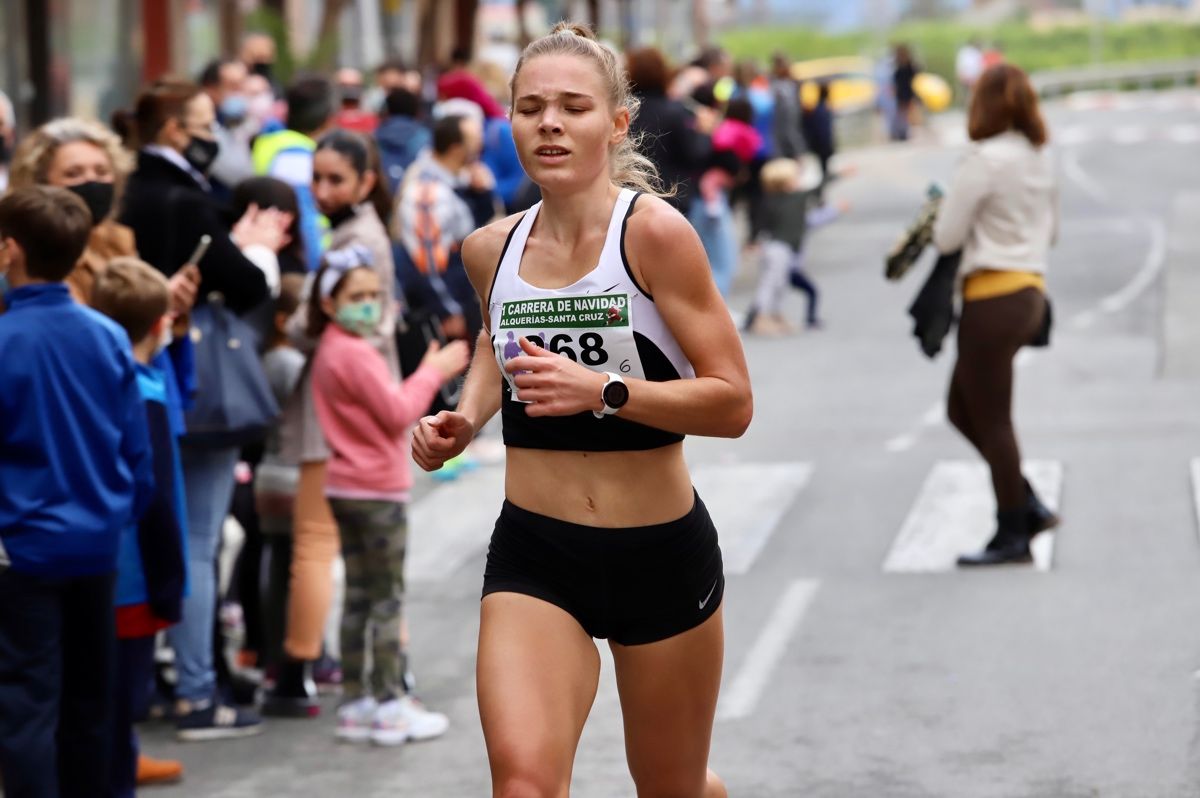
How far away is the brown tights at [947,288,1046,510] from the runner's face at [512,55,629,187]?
507 cm

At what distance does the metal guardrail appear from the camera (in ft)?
212

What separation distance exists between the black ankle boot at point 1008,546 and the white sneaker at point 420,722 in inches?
120

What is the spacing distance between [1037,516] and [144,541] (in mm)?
4773

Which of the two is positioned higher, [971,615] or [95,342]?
[95,342]

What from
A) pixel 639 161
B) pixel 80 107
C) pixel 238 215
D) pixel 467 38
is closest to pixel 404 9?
pixel 467 38

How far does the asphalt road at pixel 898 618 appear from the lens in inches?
270

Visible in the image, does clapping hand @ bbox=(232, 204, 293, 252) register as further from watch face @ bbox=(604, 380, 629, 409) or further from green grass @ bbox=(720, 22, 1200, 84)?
green grass @ bbox=(720, 22, 1200, 84)

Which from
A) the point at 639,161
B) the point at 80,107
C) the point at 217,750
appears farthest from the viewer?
the point at 80,107

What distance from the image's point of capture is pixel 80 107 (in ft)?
77.6

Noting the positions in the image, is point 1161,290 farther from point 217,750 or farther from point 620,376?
point 620,376

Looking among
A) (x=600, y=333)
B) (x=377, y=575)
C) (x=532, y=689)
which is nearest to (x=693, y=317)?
(x=600, y=333)

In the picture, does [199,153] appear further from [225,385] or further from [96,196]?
[96,196]

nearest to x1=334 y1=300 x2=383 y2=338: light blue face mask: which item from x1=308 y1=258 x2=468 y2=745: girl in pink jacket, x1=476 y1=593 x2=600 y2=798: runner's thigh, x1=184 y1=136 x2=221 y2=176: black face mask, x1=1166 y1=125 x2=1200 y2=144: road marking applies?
x1=308 y1=258 x2=468 y2=745: girl in pink jacket

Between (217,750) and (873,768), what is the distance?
7.51 feet
